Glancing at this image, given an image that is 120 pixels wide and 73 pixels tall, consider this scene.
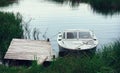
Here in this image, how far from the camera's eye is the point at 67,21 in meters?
43.4

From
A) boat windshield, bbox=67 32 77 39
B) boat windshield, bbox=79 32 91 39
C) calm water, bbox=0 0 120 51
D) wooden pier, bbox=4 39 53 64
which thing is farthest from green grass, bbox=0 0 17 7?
wooden pier, bbox=4 39 53 64

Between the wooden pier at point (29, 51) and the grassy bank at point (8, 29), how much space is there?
0.86m

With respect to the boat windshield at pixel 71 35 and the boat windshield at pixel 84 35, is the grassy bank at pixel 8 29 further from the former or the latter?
the boat windshield at pixel 84 35

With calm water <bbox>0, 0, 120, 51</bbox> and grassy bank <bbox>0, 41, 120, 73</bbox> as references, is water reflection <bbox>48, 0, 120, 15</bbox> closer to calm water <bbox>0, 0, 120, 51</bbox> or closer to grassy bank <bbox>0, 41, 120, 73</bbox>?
calm water <bbox>0, 0, 120, 51</bbox>

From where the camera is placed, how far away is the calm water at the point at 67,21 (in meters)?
36.2

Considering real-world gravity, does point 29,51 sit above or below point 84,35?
below

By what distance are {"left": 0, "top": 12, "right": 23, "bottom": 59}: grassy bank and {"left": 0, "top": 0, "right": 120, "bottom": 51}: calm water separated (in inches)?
130

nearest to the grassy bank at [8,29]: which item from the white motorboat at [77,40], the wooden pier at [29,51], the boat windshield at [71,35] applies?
the wooden pier at [29,51]

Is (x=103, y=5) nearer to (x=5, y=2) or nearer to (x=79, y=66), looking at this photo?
(x=5, y=2)

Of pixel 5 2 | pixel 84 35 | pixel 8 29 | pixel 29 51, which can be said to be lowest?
pixel 29 51

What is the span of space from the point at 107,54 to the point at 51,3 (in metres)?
41.6

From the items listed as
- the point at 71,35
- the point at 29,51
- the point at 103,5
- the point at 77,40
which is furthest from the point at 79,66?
the point at 103,5

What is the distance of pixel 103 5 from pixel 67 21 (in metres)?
14.5

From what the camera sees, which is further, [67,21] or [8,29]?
[67,21]
